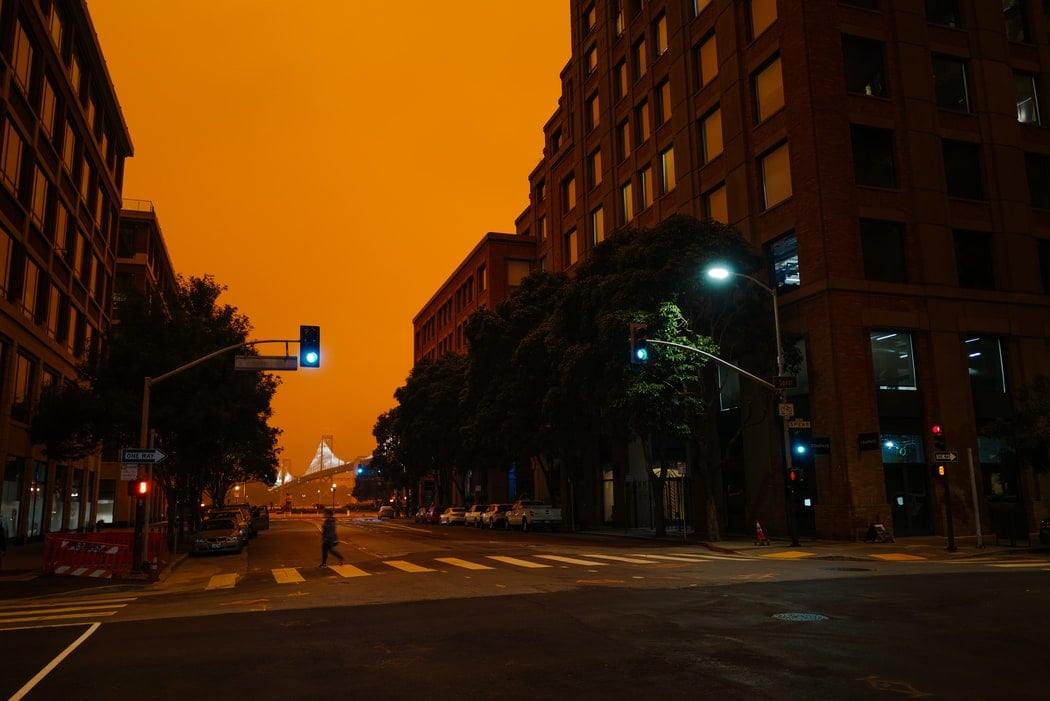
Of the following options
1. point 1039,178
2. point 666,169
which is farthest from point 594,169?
point 1039,178

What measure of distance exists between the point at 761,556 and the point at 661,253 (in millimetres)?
12371

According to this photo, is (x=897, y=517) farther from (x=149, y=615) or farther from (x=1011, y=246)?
(x=149, y=615)

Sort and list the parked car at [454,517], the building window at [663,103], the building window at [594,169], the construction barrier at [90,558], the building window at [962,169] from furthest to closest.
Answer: the parked car at [454,517] < the building window at [594,169] < the building window at [663,103] < the building window at [962,169] < the construction barrier at [90,558]

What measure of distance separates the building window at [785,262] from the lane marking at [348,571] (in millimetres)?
20395

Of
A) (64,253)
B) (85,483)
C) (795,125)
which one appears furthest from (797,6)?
(85,483)

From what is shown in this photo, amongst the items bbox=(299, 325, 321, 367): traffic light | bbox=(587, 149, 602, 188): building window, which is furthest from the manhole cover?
bbox=(587, 149, 602, 188): building window

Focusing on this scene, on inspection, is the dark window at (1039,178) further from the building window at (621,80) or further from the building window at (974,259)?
the building window at (621,80)

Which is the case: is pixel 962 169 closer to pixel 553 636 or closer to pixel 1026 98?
pixel 1026 98

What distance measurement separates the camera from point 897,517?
2989cm

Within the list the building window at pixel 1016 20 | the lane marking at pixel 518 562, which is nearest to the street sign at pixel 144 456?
the lane marking at pixel 518 562

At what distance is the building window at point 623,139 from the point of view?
48719mm

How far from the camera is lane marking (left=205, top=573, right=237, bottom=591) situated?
19062 mm

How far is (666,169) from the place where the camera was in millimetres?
43812

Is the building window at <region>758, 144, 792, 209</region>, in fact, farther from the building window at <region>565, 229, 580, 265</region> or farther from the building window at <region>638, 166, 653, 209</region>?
the building window at <region>565, 229, 580, 265</region>
